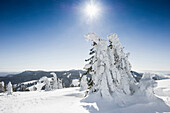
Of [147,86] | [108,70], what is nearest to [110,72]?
[108,70]

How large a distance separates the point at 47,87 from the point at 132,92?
33.2 metres

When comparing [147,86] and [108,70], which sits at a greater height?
[108,70]

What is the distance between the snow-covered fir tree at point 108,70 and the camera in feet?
40.3

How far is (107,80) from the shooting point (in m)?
12.6

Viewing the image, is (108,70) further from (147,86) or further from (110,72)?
(147,86)

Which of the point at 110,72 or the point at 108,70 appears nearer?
the point at 108,70

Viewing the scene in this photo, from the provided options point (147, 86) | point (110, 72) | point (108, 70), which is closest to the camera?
point (147, 86)

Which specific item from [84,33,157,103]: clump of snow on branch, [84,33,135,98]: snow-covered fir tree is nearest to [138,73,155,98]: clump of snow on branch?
[84,33,157,103]: clump of snow on branch

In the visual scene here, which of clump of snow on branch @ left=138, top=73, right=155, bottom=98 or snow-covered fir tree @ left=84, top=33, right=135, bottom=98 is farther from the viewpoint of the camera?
snow-covered fir tree @ left=84, top=33, right=135, bottom=98

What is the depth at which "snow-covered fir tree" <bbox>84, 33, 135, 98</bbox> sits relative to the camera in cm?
1230

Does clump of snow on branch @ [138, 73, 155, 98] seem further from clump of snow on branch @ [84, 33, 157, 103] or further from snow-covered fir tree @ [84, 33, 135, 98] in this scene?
snow-covered fir tree @ [84, 33, 135, 98]

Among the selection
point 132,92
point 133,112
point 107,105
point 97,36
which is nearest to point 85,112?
point 107,105

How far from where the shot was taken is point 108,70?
12.6 metres

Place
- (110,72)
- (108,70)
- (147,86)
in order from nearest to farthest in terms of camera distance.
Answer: (147,86) → (108,70) → (110,72)
